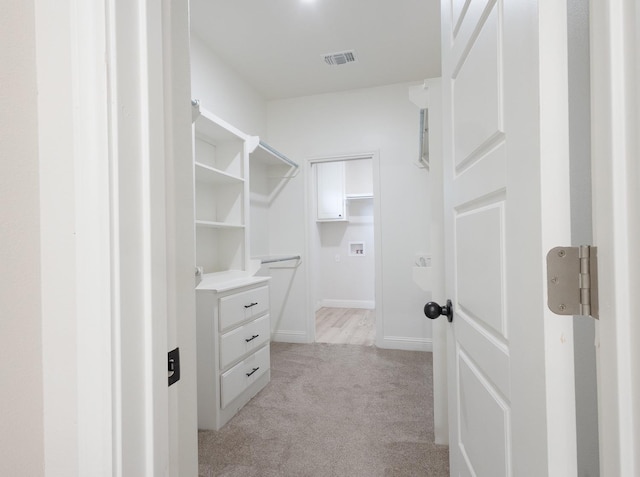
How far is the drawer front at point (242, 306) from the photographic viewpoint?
219cm

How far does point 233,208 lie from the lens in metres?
3.00

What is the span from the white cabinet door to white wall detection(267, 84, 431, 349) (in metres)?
1.44

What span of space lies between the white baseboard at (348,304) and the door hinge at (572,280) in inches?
211

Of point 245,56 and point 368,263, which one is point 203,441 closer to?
point 245,56

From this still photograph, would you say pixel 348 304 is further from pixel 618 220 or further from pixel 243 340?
pixel 618 220

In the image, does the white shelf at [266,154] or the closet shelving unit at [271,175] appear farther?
the closet shelving unit at [271,175]

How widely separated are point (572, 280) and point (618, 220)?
10 cm

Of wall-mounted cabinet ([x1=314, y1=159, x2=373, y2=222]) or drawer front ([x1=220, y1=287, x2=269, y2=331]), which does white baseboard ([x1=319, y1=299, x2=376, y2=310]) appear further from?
drawer front ([x1=220, y1=287, x2=269, y2=331])

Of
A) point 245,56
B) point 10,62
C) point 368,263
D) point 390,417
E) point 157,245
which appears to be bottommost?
point 390,417

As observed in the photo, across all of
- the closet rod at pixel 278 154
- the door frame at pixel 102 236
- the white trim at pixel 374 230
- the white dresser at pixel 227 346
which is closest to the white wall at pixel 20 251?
the door frame at pixel 102 236

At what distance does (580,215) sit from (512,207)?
12 centimetres

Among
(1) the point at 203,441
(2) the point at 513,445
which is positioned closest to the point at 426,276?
(2) the point at 513,445

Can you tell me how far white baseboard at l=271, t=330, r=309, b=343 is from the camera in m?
3.88

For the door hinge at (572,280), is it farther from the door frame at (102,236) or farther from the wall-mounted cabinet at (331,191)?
the wall-mounted cabinet at (331,191)
